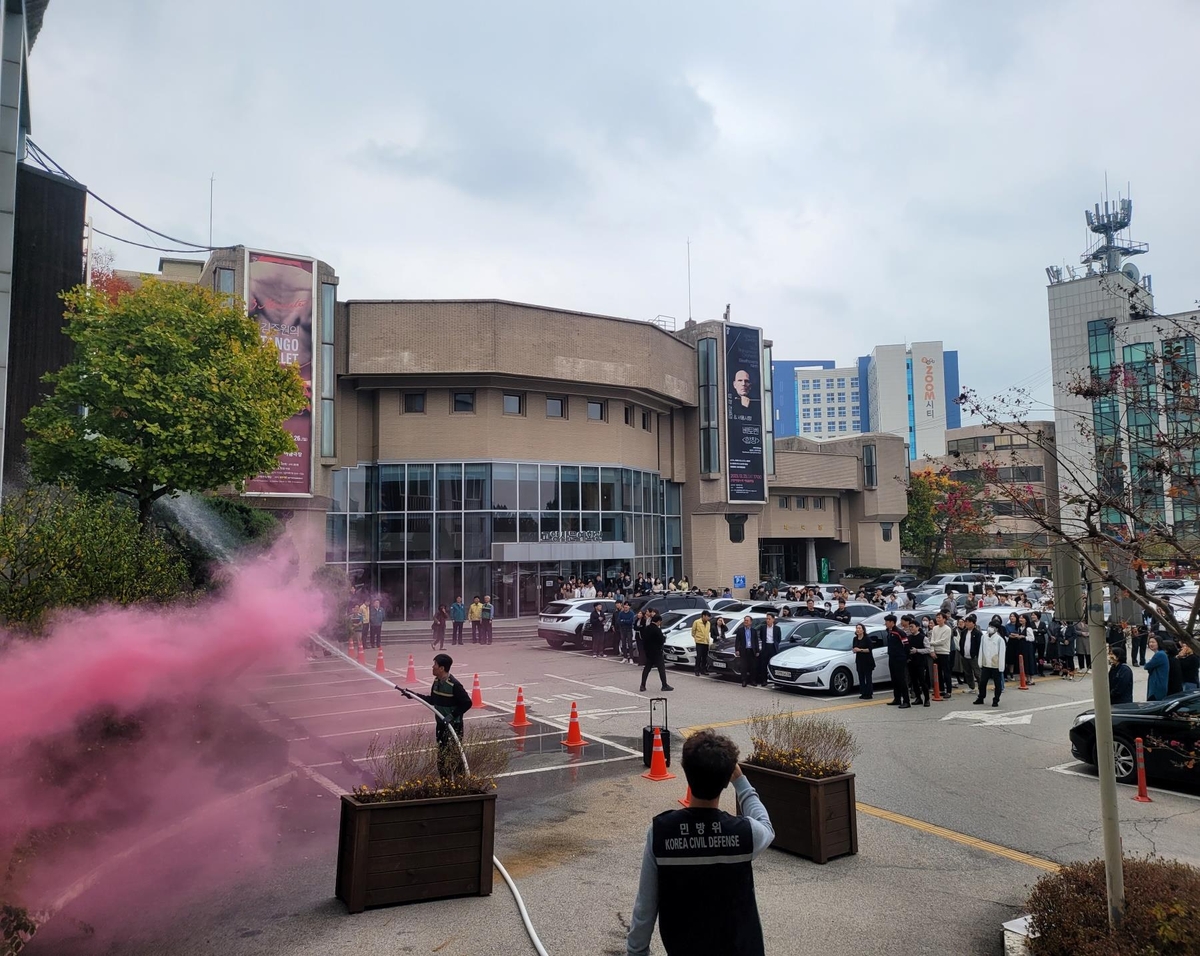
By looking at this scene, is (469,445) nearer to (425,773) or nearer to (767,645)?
(767,645)

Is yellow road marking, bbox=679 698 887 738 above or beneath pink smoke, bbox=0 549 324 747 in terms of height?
beneath

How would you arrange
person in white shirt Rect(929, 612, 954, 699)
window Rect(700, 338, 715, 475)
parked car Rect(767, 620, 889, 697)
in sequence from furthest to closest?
1. window Rect(700, 338, 715, 475)
2. parked car Rect(767, 620, 889, 697)
3. person in white shirt Rect(929, 612, 954, 699)

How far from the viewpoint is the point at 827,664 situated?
17109 millimetres

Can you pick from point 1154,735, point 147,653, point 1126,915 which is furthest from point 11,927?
point 1154,735

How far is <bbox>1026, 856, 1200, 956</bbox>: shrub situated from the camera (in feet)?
14.7

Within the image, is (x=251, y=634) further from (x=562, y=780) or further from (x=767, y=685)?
(x=767, y=685)

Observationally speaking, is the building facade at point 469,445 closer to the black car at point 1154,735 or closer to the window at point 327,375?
the window at point 327,375

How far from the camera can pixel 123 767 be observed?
739 cm

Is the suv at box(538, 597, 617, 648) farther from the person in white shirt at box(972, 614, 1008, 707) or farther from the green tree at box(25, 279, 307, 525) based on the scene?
the person in white shirt at box(972, 614, 1008, 707)

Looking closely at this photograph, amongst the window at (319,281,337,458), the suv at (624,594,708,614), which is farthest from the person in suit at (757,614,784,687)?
the window at (319,281,337,458)

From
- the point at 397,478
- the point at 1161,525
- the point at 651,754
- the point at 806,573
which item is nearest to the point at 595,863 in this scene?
the point at 651,754

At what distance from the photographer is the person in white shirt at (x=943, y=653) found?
16.7 metres

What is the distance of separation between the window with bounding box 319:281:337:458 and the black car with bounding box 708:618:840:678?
2079 centimetres

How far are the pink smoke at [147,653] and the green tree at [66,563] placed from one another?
31 cm
